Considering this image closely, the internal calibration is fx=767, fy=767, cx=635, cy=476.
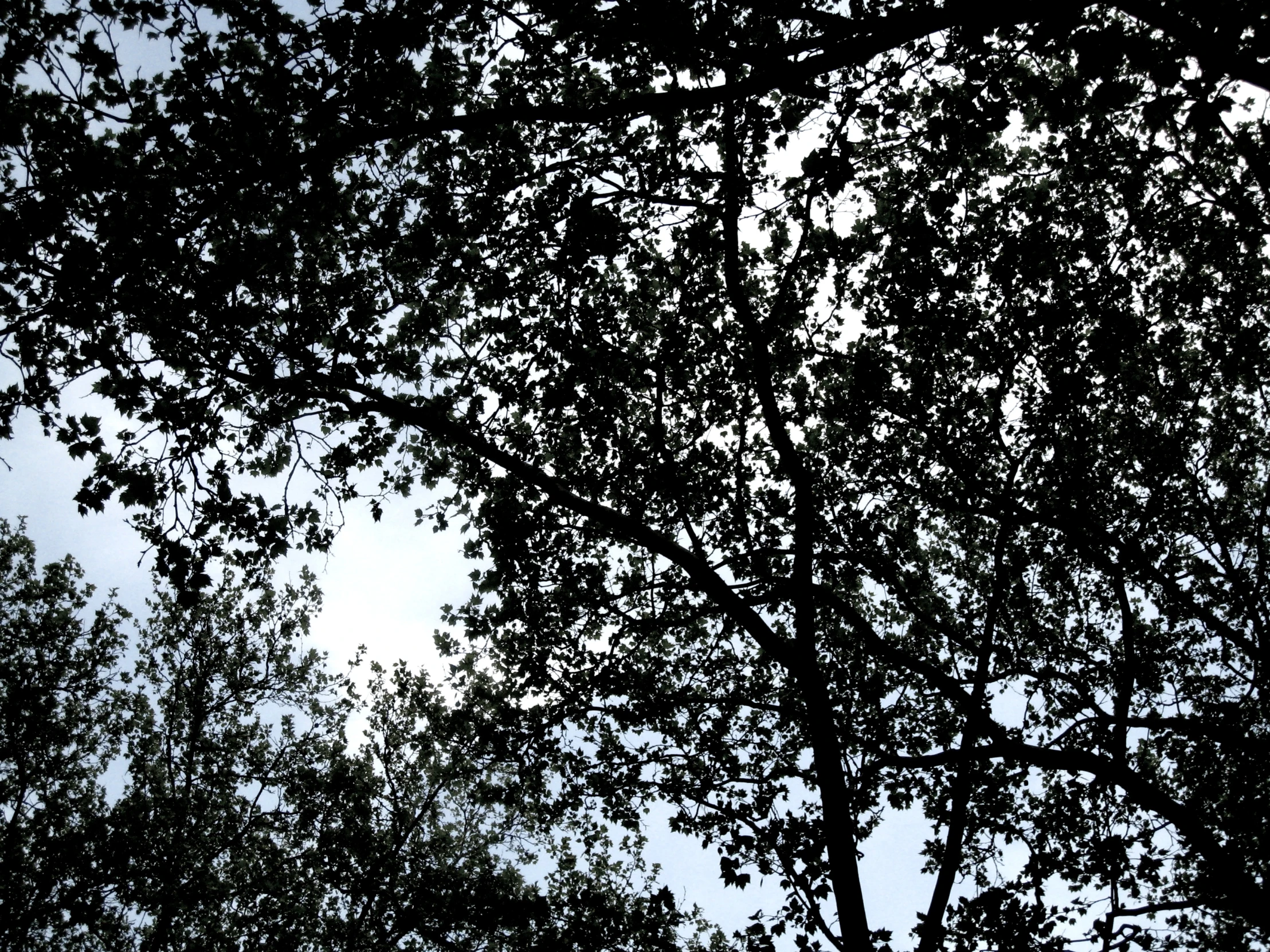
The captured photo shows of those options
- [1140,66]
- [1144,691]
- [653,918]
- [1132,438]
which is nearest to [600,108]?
[1140,66]

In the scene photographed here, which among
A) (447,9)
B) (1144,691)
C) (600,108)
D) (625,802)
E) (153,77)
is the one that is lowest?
(625,802)

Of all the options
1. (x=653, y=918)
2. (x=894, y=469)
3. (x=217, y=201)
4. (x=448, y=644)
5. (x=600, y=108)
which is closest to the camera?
(x=600, y=108)

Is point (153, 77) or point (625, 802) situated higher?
point (153, 77)

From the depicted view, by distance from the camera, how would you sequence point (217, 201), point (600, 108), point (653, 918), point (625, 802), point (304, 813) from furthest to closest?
point (304, 813)
point (625, 802)
point (653, 918)
point (217, 201)
point (600, 108)

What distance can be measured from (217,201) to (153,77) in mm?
2388

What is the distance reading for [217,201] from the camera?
7.12 metres

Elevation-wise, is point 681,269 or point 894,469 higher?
point 681,269

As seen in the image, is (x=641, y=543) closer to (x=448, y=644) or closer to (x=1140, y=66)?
(x=448, y=644)

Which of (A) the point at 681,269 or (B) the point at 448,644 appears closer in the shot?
(A) the point at 681,269

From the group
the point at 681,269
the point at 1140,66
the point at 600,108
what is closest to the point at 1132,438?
the point at 681,269

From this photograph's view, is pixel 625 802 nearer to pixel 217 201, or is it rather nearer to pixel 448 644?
pixel 448 644

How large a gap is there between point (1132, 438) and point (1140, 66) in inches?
411

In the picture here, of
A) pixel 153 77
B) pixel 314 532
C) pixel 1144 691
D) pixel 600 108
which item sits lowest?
pixel 1144 691

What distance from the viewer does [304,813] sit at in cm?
1823
